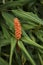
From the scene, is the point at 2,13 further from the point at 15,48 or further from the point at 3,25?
the point at 15,48

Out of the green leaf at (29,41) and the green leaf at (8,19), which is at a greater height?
the green leaf at (8,19)

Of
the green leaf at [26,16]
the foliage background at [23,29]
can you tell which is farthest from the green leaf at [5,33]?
the green leaf at [26,16]

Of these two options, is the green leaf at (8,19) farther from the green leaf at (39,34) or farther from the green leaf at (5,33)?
the green leaf at (39,34)

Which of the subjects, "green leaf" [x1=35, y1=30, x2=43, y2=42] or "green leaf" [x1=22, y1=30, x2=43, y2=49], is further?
"green leaf" [x1=35, y1=30, x2=43, y2=42]

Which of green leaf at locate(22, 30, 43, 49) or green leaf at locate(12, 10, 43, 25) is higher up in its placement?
green leaf at locate(12, 10, 43, 25)

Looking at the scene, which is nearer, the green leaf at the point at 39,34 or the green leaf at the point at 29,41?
the green leaf at the point at 29,41

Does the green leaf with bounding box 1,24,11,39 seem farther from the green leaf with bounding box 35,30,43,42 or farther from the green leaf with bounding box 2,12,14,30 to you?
the green leaf with bounding box 35,30,43,42

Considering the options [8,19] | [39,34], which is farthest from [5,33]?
[39,34]

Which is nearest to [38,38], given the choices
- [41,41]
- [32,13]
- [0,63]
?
[41,41]

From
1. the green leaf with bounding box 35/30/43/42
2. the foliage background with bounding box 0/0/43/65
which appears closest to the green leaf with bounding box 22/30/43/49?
the foliage background with bounding box 0/0/43/65
